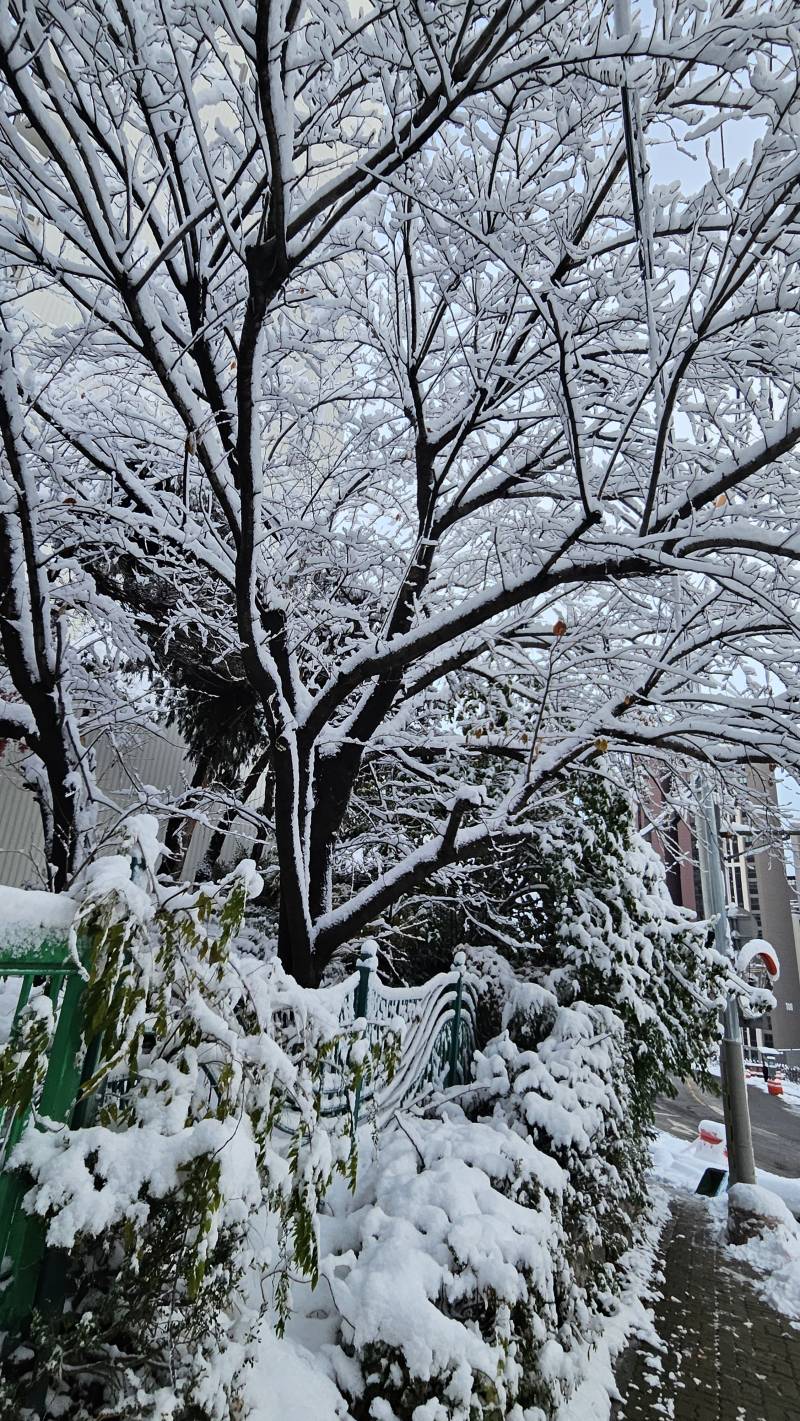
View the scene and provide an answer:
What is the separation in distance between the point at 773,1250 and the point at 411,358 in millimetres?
8509

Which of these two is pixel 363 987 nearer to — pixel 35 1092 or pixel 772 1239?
pixel 35 1092

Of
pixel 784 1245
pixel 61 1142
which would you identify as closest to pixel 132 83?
pixel 61 1142

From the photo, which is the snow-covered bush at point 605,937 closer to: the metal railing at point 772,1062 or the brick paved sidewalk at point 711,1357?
the brick paved sidewalk at point 711,1357

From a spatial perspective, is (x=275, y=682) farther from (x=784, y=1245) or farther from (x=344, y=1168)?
(x=784, y=1245)

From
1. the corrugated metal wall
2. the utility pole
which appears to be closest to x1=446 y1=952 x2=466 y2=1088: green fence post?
the corrugated metal wall

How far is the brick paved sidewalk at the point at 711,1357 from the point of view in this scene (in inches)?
163

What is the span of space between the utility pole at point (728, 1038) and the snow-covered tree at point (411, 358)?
6.36 ft

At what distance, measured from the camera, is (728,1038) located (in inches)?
350

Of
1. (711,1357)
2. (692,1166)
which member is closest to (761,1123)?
(692,1166)

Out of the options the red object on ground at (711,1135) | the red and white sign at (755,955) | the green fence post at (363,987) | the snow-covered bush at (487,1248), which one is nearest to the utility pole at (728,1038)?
the red and white sign at (755,955)

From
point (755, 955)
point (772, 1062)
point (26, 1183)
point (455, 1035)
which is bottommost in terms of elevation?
point (772, 1062)

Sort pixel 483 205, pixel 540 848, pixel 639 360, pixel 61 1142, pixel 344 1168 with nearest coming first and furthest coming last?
pixel 61 1142, pixel 344 1168, pixel 483 205, pixel 639 360, pixel 540 848

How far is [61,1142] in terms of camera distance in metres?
1.85

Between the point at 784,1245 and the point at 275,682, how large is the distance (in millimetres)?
7068
